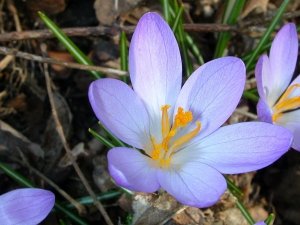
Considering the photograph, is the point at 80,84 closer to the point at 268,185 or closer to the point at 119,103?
the point at 119,103

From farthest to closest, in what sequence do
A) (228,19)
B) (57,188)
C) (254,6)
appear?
1. (254,6)
2. (228,19)
3. (57,188)

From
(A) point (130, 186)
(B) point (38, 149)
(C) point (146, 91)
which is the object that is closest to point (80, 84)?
(B) point (38, 149)

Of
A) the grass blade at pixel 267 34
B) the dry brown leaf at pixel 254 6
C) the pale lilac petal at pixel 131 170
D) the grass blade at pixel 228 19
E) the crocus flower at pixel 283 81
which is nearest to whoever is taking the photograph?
the pale lilac petal at pixel 131 170

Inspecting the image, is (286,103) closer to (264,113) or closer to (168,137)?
(264,113)

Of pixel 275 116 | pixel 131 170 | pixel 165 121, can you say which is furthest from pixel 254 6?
pixel 131 170

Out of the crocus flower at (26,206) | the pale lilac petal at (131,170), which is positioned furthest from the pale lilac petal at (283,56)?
the crocus flower at (26,206)

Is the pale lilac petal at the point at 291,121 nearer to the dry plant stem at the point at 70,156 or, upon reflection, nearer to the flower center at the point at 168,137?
the flower center at the point at 168,137
